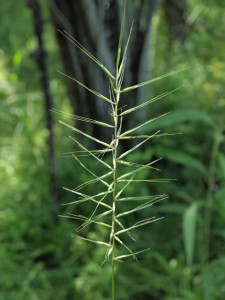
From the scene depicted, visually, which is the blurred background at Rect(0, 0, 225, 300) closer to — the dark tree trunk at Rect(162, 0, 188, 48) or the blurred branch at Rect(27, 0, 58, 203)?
the blurred branch at Rect(27, 0, 58, 203)

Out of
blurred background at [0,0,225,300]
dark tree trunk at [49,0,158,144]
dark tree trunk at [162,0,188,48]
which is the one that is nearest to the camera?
blurred background at [0,0,225,300]

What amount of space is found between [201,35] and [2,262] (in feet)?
6.60

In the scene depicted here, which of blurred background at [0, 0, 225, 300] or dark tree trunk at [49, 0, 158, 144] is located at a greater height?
dark tree trunk at [49, 0, 158, 144]

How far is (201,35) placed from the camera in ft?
12.2

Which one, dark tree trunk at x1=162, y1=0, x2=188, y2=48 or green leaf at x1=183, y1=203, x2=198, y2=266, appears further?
dark tree trunk at x1=162, y1=0, x2=188, y2=48

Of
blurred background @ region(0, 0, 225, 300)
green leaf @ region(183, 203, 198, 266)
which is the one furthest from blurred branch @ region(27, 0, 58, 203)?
green leaf @ region(183, 203, 198, 266)

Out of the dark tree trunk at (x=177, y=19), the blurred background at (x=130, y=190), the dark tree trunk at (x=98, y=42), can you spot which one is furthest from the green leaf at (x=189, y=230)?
the dark tree trunk at (x=177, y=19)

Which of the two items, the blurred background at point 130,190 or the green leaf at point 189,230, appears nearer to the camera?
the green leaf at point 189,230

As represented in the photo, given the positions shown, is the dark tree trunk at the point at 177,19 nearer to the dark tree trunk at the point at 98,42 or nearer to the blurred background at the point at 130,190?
the blurred background at the point at 130,190

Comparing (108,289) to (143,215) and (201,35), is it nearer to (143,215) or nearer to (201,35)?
(143,215)

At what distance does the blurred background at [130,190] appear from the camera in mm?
2502

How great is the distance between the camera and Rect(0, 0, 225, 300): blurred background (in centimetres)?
250

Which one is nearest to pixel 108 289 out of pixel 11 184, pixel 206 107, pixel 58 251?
pixel 58 251

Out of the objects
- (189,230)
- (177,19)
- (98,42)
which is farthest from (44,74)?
(177,19)
